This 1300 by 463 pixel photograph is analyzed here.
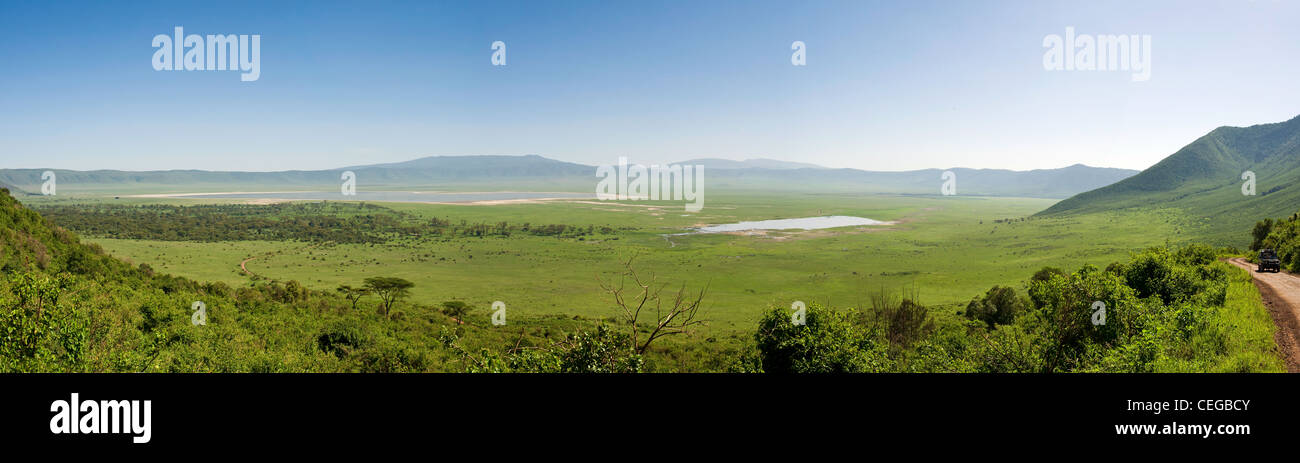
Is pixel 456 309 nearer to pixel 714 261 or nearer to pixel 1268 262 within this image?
pixel 714 261

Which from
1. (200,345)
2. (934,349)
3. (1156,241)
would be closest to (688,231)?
(1156,241)

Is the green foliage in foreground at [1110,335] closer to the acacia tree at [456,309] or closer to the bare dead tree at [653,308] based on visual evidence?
the bare dead tree at [653,308]

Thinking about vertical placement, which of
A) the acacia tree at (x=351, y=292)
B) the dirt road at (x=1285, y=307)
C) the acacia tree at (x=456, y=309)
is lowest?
the acacia tree at (x=456, y=309)

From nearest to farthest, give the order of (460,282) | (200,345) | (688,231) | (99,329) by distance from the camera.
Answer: (99,329), (200,345), (460,282), (688,231)

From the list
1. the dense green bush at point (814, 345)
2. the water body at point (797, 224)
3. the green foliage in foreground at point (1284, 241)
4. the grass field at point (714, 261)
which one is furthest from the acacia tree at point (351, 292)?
the water body at point (797, 224)

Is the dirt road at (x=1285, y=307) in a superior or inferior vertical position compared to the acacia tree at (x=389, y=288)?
superior
